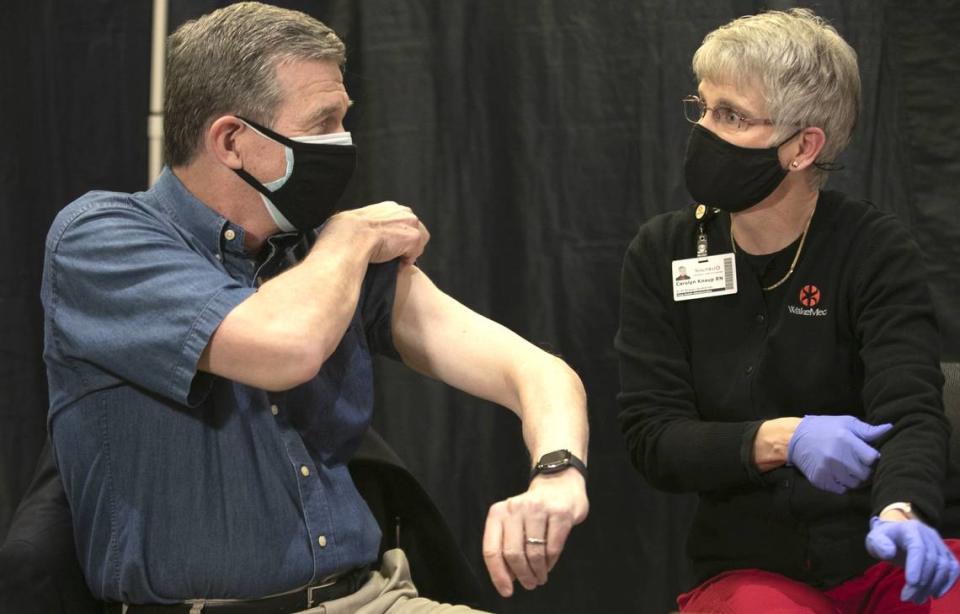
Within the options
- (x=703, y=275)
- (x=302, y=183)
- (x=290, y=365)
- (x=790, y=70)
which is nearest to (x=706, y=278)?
(x=703, y=275)

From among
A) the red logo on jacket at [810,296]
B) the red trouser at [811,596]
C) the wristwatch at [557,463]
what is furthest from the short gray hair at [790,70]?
the wristwatch at [557,463]

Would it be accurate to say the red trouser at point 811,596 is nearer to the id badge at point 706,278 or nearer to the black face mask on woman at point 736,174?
the id badge at point 706,278

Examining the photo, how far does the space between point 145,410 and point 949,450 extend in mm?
1574

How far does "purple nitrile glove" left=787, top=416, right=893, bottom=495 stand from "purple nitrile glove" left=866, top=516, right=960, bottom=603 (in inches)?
7.7

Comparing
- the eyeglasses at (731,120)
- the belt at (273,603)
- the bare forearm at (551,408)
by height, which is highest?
the eyeglasses at (731,120)

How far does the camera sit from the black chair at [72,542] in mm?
1978

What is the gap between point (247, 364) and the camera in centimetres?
188

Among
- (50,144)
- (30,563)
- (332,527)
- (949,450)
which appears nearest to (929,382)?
(949,450)

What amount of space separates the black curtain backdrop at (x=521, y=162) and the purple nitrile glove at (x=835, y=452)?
42.7 inches

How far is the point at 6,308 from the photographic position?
3.16m

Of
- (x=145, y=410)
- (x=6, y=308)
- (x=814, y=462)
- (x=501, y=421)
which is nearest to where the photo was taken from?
(x=145, y=410)

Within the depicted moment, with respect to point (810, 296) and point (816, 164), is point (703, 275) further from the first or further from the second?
point (816, 164)

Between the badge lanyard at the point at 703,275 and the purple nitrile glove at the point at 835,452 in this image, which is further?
the badge lanyard at the point at 703,275

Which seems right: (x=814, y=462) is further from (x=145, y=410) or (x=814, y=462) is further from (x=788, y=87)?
(x=145, y=410)
